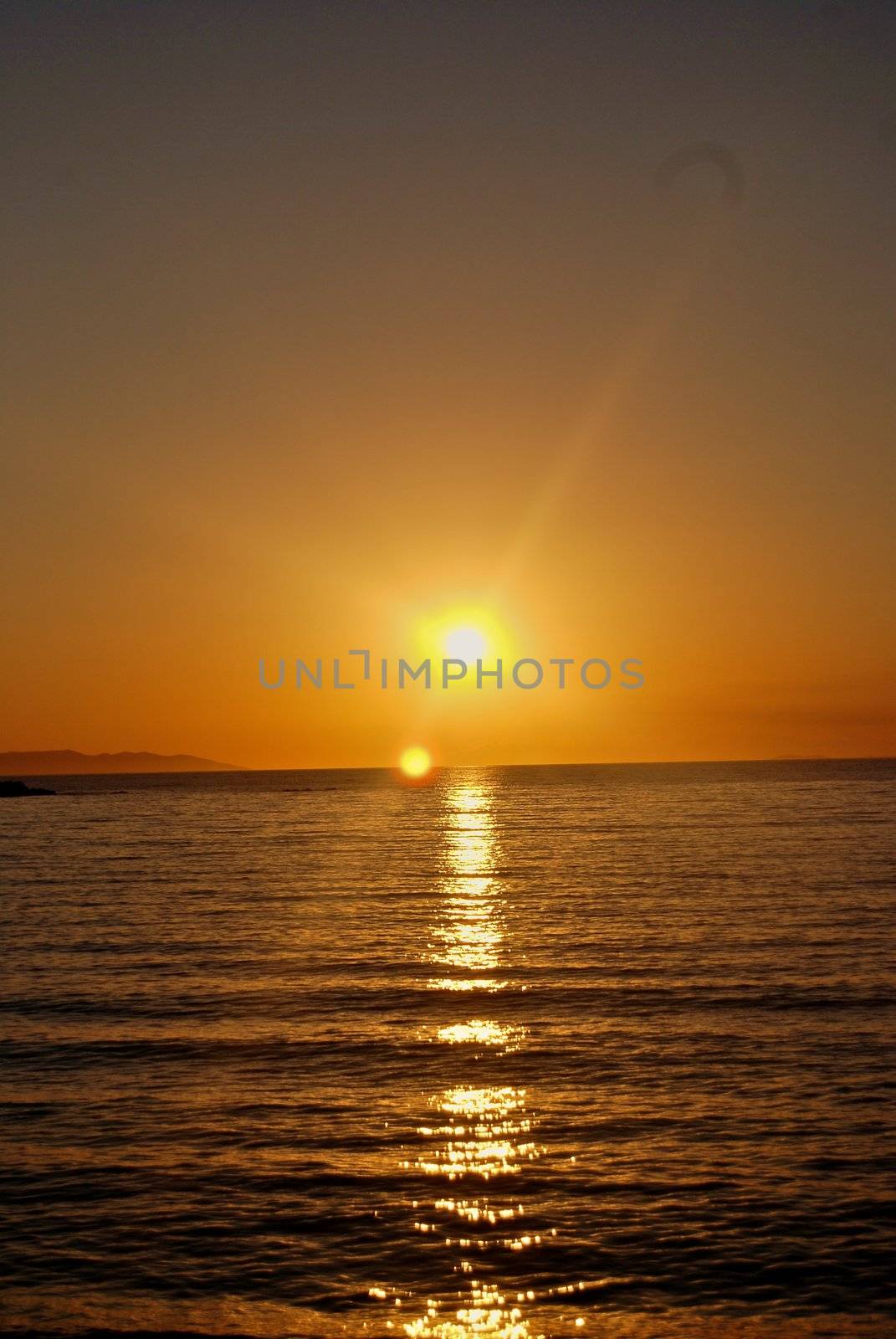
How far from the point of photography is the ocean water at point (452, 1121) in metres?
12.6

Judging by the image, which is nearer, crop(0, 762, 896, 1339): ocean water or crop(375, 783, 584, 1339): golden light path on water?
crop(375, 783, 584, 1339): golden light path on water

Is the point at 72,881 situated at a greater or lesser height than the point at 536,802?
lesser

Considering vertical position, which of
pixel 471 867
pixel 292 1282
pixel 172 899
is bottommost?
pixel 292 1282

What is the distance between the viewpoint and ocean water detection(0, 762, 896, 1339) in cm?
1262

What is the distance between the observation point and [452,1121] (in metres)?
18.2

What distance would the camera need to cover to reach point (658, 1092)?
64.4 feet

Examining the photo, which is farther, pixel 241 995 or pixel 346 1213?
pixel 241 995

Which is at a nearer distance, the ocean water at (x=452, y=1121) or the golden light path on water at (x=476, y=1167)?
the golden light path on water at (x=476, y=1167)

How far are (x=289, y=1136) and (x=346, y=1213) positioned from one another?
3164 mm

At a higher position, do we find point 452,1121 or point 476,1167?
point 452,1121

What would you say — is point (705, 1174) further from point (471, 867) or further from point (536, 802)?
point (536, 802)

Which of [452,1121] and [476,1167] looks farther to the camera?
[452,1121]

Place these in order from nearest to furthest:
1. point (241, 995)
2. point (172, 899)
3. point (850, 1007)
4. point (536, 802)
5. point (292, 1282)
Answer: point (292, 1282), point (850, 1007), point (241, 995), point (172, 899), point (536, 802)

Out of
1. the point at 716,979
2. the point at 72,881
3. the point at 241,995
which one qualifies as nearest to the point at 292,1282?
the point at 241,995
